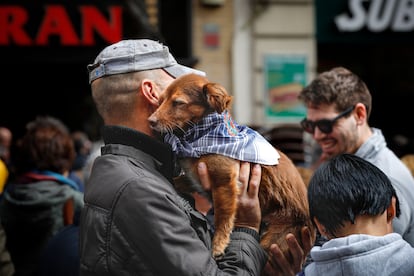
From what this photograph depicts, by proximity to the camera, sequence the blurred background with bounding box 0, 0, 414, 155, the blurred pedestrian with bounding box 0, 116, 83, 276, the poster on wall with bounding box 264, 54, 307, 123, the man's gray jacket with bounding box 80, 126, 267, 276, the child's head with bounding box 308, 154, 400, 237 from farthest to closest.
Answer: the poster on wall with bounding box 264, 54, 307, 123 → the blurred background with bounding box 0, 0, 414, 155 → the blurred pedestrian with bounding box 0, 116, 83, 276 → the child's head with bounding box 308, 154, 400, 237 → the man's gray jacket with bounding box 80, 126, 267, 276

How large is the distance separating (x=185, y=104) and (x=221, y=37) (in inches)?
319

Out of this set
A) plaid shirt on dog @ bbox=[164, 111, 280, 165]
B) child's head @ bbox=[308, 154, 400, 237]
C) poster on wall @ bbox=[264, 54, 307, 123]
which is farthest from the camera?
→ poster on wall @ bbox=[264, 54, 307, 123]

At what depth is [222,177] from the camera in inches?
78.8

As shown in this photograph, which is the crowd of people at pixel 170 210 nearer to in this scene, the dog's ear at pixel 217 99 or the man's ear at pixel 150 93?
the man's ear at pixel 150 93

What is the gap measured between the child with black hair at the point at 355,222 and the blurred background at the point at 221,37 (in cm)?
713

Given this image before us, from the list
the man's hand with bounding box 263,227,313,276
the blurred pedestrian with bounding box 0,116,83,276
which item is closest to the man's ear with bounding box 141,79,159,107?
the man's hand with bounding box 263,227,313,276

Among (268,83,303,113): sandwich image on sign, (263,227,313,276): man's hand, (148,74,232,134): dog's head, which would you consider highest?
(148,74,232,134): dog's head

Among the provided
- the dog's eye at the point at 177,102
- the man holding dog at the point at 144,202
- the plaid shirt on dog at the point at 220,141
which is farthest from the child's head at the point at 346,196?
the dog's eye at the point at 177,102

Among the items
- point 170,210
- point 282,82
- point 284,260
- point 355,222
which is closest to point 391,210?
point 355,222

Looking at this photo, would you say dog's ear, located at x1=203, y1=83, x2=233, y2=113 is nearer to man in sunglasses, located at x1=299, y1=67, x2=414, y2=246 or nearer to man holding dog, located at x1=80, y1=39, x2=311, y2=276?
man holding dog, located at x1=80, y1=39, x2=311, y2=276

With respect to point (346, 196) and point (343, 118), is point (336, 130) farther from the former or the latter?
point (346, 196)

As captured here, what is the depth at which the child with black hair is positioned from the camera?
2.05 m

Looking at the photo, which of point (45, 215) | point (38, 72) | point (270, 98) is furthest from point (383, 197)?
point (38, 72)

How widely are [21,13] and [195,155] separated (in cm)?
819
